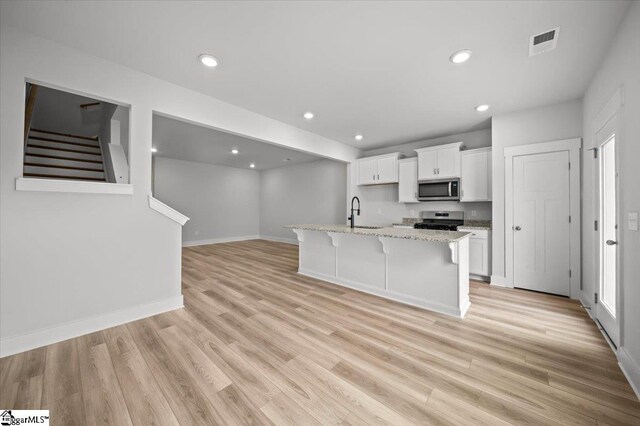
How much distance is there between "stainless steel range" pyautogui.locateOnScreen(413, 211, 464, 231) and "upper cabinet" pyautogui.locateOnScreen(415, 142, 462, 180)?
813 millimetres

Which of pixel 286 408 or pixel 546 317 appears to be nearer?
pixel 286 408

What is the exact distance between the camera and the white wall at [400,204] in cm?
458

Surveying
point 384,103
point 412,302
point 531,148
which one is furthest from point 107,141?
point 531,148

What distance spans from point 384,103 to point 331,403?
3517 millimetres

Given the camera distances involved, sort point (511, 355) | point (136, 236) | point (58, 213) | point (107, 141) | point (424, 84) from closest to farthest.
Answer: point (511, 355), point (58, 213), point (136, 236), point (424, 84), point (107, 141)

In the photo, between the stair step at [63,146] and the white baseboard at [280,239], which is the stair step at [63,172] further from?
the white baseboard at [280,239]

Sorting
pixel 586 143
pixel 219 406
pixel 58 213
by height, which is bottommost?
pixel 219 406

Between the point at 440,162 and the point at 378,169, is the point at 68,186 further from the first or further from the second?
the point at 440,162

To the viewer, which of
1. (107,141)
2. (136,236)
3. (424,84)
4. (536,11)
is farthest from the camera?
(107,141)

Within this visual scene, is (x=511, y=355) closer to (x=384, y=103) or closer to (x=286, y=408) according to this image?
(x=286, y=408)

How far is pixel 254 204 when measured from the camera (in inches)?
379

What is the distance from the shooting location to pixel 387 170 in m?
5.38

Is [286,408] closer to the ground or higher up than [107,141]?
closer to the ground

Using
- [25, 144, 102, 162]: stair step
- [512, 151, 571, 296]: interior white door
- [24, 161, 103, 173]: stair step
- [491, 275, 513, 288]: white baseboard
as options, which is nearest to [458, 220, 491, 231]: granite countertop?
[512, 151, 571, 296]: interior white door
